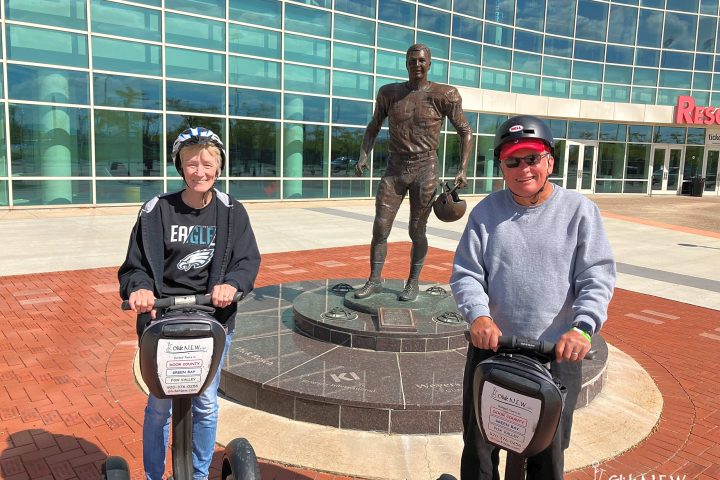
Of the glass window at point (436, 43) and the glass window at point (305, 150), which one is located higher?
the glass window at point (436, 43)

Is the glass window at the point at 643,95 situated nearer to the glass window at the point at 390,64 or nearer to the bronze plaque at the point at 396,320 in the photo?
the glass window at the point at 390,64

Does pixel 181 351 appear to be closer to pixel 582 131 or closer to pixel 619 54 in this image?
pixel 582 131

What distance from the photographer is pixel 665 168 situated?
2917 centimetres

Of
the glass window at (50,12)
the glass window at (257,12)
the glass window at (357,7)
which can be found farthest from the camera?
the glass window at (357,7)

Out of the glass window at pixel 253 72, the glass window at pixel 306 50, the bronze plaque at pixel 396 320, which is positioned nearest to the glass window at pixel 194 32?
the glass window at pixel 253 72

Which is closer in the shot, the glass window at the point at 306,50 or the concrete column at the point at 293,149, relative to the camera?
the glass window at the point at 306,50

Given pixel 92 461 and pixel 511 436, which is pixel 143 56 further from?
pixel 511 436

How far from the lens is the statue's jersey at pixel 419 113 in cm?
528

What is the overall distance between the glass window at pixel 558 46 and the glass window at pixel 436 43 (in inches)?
237

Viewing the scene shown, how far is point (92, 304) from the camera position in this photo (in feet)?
21.5

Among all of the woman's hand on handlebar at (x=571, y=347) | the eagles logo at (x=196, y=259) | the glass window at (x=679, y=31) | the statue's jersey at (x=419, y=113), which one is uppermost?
the glass window at (x=679, y=31)

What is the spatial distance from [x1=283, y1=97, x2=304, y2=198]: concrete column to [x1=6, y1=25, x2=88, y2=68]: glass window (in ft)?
20.9

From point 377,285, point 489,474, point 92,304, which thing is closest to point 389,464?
point 489,474

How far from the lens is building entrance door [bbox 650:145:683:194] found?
2900 centimetres
